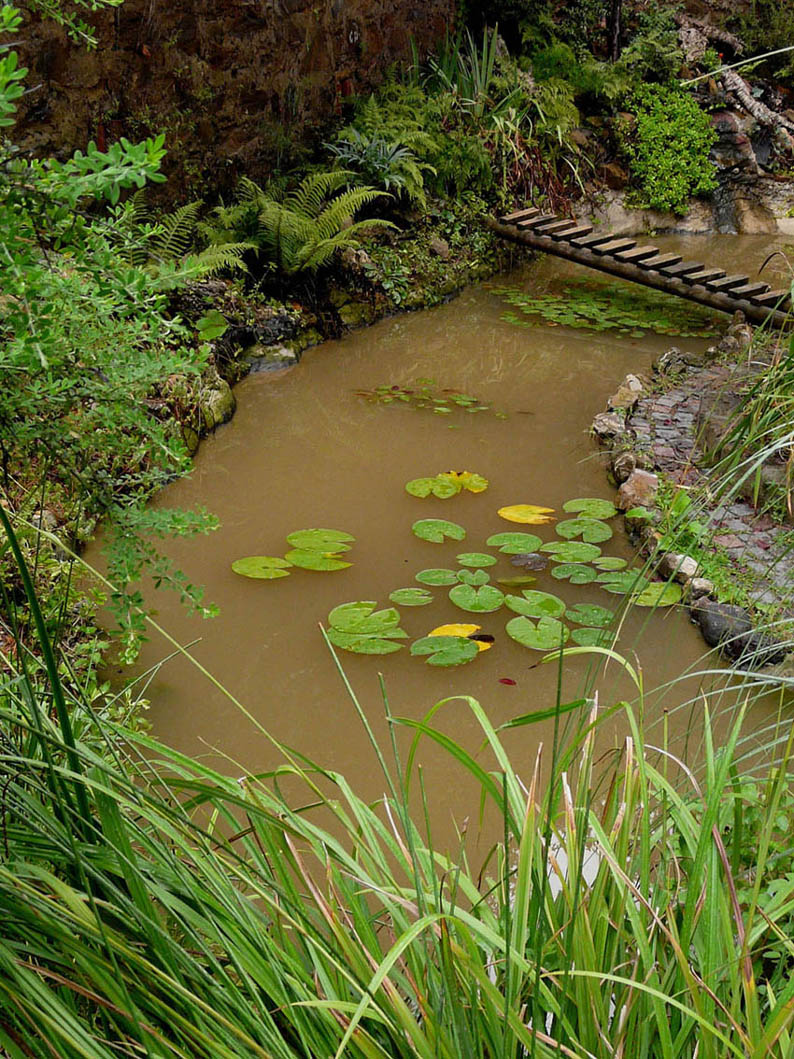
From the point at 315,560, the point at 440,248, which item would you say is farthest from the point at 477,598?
the point at 440,248

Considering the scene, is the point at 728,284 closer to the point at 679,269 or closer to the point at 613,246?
the point at 679,269

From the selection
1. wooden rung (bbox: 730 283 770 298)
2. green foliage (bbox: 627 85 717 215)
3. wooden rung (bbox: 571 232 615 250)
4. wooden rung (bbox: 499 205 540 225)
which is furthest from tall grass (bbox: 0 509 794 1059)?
green foliage (bbox: 627 85 717 215)

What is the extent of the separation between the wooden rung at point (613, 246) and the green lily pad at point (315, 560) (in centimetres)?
351

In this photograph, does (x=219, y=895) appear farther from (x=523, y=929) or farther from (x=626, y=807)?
(x=626, y=807)

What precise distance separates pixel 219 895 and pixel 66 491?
2591 millimetres

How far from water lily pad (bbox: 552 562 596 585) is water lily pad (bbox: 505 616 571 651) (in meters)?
0.28

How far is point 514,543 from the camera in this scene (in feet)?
12.0

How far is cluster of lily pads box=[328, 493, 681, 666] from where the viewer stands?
3076 millimetres

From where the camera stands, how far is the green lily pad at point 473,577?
340 cm

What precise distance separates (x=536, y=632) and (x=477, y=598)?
27cm

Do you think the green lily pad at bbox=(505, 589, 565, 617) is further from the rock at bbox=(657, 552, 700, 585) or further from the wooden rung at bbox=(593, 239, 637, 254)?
the wooden rung at bbox=(593, 239, 637, 254)

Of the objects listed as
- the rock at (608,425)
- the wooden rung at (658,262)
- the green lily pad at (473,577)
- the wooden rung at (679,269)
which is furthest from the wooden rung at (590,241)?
the green lily pad at (473,577)

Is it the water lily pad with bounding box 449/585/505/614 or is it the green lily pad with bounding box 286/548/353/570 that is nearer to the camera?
the water lily pad with bounding box 449/585/505/614

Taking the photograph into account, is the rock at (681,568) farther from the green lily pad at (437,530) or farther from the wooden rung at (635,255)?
the wooden rung at (635,255)
